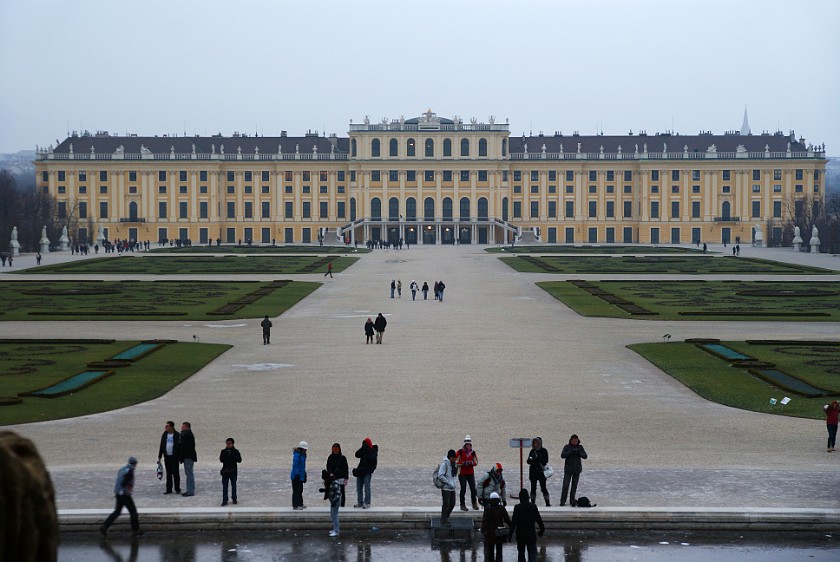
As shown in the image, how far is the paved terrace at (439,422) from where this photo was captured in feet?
53.2

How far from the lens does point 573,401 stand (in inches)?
966

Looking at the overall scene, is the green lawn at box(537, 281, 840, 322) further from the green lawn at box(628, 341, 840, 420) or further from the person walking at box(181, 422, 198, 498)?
the person walking at box(181, 422, 198, 498)

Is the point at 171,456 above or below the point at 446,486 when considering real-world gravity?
above

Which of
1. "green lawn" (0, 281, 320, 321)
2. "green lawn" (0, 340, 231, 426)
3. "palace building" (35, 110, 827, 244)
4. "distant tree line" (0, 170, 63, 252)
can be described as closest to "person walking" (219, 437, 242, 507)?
"green lawn" (0, 340, 231, 426)

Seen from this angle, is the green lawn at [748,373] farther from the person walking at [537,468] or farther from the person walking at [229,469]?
the person walking at [229,469]

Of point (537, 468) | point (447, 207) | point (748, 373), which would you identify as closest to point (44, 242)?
point (447, 207)

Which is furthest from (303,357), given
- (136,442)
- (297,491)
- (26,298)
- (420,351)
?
(26,298)

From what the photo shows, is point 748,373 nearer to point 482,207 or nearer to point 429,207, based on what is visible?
point 482,207

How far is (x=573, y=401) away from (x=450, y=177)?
99.2 m

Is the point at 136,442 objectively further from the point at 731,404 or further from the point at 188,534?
the point at 731,404

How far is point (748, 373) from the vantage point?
2817cm

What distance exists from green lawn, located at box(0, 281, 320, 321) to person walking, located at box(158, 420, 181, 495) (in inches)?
980

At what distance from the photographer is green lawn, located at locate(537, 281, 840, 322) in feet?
138

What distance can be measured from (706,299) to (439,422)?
95.5 ft
